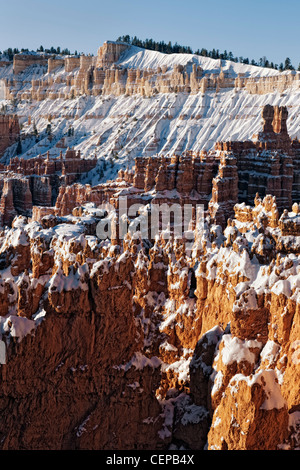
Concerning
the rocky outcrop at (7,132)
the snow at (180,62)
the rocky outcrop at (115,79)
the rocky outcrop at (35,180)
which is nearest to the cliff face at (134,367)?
the rocky outcrop at (35,180)

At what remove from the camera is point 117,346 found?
412 inches

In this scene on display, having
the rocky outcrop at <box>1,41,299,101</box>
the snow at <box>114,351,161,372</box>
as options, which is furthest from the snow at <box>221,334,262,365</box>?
the rocky outcrop at <box>1,41,299,101</box>

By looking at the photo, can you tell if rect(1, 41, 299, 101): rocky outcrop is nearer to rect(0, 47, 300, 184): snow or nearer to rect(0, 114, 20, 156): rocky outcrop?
rect(0, 47, 300, 184): snow

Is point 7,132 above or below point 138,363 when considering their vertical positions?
above

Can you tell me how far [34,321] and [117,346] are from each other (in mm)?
1491

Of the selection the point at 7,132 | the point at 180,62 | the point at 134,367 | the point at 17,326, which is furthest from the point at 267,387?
the point at 180,62

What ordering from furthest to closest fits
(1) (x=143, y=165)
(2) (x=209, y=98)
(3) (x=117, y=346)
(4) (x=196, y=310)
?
(2) (x=209, y=98), (1) (x=143, y=165), (4) (x=196, y=310), (3) (x=117, y=346)

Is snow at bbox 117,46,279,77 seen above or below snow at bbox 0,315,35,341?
above

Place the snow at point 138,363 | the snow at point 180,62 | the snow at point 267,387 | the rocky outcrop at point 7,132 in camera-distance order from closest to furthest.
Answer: the snow at point 267,387
the snow at point 138,363
the rocky outcrop at point 7,132
the snow at point 180,62

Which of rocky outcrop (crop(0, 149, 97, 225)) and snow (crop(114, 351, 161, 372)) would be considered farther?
rocky outcrop (crop(0, 149, 97, 225))

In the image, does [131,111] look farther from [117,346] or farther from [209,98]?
[117,346]

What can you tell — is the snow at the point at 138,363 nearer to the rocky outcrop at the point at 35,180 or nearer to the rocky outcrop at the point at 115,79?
the rocky outcrop at the point at 35,180

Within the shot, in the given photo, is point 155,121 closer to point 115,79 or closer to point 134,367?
point 115,79
